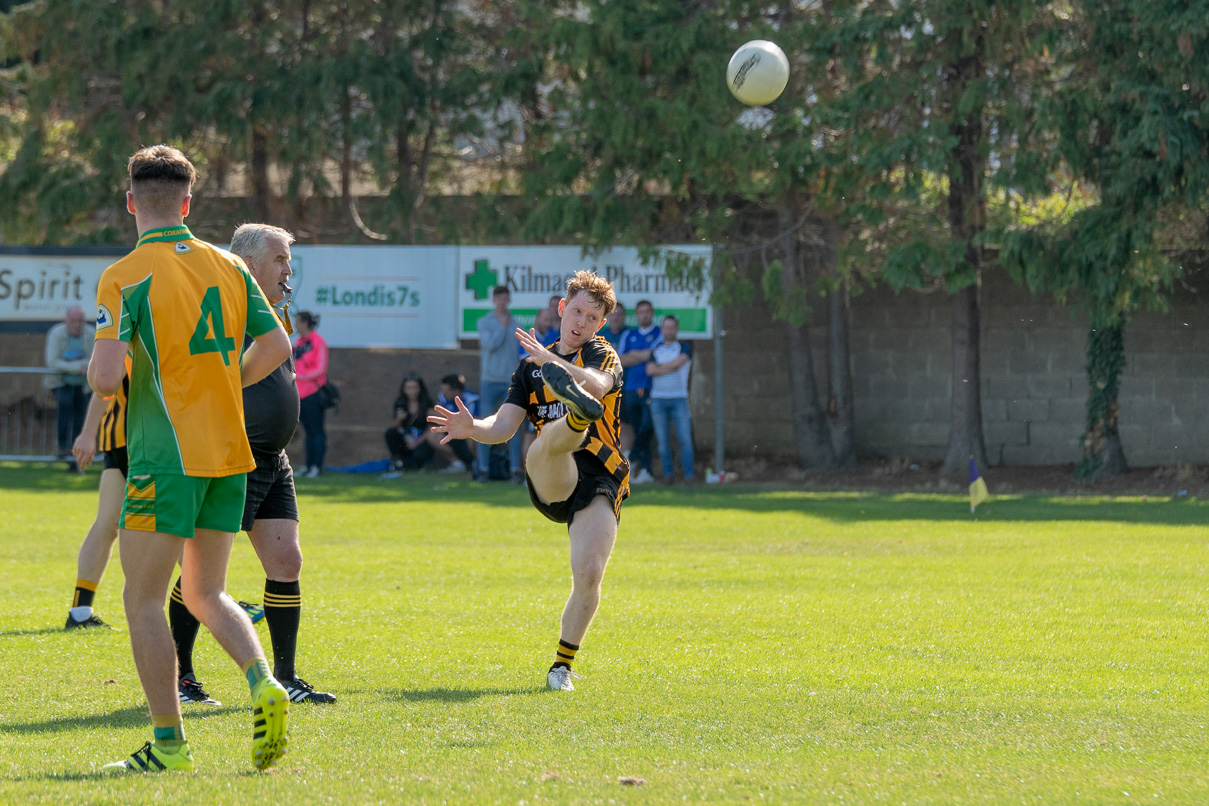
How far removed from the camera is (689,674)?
6.50 metres

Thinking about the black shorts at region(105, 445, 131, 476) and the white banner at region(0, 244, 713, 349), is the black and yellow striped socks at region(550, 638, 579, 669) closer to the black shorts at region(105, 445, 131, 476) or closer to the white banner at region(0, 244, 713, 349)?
the black shorts at region(105, 445, 131, 476)

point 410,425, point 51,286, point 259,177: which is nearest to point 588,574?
point 410,425

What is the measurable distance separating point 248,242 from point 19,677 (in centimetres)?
239

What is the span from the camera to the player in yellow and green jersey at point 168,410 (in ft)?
14.6

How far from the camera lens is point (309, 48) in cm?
2117

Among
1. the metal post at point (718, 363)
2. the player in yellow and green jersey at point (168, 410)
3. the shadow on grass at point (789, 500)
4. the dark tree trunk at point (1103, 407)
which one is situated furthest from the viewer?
the dark tree trunk at point (1103, 407)

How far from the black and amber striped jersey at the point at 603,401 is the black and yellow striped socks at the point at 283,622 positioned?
1377mm

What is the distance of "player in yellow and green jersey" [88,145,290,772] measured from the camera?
4438 mm

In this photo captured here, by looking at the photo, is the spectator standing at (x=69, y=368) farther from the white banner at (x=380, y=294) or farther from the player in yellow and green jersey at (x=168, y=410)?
the player in yellow and green jersey at (x=168, y=410)

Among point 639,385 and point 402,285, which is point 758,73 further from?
point 402,285

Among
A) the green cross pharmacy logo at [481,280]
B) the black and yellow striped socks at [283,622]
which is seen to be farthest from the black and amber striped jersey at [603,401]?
the green cross pharmacy logo at [481,280]

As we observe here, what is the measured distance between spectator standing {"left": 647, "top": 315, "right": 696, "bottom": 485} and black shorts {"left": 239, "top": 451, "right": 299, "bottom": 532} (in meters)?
11.3

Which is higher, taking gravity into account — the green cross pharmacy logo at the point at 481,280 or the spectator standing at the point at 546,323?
the green cross pharmacy logo at the point at 481,280

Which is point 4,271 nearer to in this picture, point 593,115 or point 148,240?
point 593,115
